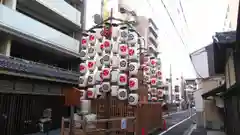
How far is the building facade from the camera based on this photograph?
15219mm

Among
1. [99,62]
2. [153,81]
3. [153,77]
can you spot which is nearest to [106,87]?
[99,62]

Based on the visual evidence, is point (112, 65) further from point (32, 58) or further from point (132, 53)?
point (32, 58)

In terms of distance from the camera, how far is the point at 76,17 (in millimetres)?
25438

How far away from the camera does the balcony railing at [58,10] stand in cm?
1970

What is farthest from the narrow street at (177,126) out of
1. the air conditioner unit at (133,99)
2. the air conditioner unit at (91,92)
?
the air conditioner unit at (91,92)

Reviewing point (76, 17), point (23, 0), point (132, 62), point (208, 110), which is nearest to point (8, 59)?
point (23, 0)

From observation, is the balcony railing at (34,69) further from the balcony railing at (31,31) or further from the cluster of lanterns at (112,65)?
the cluster of lanterns at (112,65)

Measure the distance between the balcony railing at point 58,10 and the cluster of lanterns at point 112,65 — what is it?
6381 mm

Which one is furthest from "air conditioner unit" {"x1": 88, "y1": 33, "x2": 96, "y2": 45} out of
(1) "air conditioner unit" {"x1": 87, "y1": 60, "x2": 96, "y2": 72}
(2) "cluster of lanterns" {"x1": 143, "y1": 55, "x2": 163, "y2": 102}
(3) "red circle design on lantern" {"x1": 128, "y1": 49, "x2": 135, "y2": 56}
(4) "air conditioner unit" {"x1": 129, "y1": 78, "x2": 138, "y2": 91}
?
(2) "cluster of lanterns" {"x1": 143, "y1": 55, "x2": 163, "y2": 102}

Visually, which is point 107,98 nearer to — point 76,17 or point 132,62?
point 132,62

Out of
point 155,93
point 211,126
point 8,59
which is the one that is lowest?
point 211,126

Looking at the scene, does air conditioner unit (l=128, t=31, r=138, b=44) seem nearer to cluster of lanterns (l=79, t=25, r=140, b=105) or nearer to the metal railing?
cluster of lanterns (l=79, t=25, r=140, b=105)

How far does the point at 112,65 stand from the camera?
50.2ft

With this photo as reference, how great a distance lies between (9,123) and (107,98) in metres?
6.83
